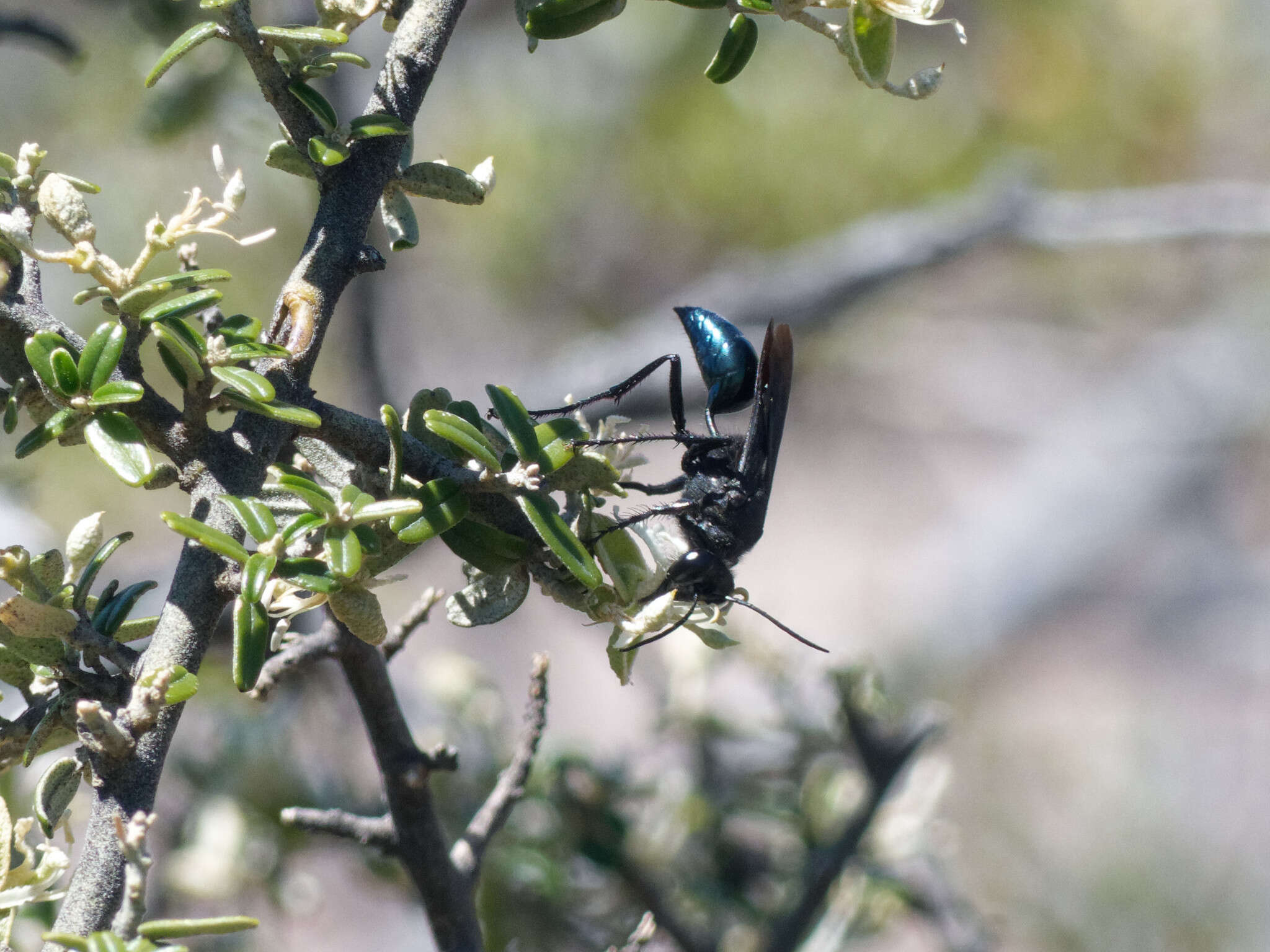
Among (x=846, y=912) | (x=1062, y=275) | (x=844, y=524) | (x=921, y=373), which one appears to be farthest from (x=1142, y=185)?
(x=846, y=912)

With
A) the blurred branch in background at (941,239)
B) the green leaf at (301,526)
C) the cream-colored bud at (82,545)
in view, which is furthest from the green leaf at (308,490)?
the blurred branch in background at (941,239)

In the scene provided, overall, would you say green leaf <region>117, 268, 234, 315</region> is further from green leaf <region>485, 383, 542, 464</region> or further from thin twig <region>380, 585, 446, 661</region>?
thin twig <region>380, 585, 446, 661</region>

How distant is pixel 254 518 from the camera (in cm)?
47

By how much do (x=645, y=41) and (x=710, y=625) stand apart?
4944 mm

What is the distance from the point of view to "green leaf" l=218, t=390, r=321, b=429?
0.47 metres

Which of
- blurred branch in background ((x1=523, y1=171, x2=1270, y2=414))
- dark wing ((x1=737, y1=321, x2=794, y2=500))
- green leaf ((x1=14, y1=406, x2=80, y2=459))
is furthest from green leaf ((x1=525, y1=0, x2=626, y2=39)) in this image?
blurred branch in background ((x1=523, y1=171, x2=1270, y2=414))

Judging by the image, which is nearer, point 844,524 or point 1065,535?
point 1065,535

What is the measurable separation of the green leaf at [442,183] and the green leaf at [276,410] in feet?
0.51

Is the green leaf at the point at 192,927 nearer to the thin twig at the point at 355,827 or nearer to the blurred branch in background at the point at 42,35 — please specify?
the thin twig at the point at 355,827

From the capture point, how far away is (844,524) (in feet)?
18.0

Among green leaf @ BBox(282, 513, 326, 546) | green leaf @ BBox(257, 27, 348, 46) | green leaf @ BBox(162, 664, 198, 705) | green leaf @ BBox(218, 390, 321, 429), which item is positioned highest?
green leaf @ BBox(257, 27, 348, 46)

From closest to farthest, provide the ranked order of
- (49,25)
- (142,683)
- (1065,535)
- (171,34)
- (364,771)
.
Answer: (142,683) → (49,25) → (171,34) → (364,771) → (1065,535)

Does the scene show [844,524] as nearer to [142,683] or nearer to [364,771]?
[364,771]

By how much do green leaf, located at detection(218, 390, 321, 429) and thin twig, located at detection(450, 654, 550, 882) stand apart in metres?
0.33
